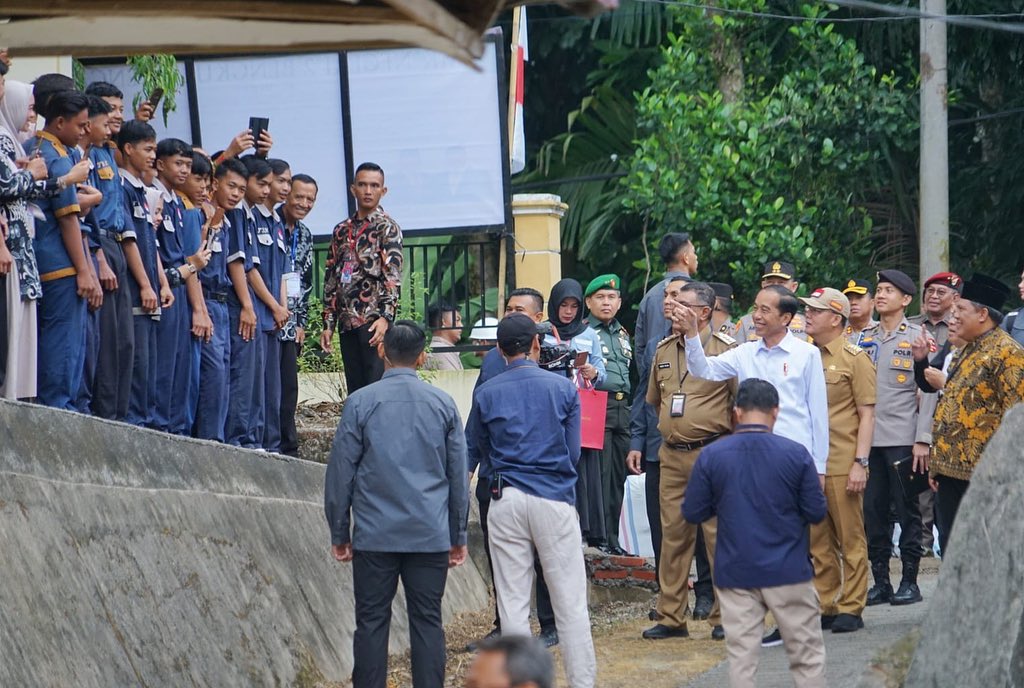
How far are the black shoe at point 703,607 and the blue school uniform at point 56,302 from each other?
12.9ft

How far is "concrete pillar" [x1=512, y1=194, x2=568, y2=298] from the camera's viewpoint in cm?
1399

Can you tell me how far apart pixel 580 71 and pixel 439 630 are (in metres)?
16.5

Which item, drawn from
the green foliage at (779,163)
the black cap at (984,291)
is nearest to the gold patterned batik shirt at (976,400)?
the black cap at (984,291)

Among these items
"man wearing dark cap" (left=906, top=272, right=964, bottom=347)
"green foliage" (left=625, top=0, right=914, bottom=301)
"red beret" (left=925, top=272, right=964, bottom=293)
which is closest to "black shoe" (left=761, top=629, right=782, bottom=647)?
"man wearing dark cap" (left=906, top=272, right=964, bottom=347)

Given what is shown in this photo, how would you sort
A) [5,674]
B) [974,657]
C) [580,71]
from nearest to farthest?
1. [5,674]
2. [974,657]
3. [580,71]

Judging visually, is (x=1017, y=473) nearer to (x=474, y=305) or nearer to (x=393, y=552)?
(x=393, y=552)

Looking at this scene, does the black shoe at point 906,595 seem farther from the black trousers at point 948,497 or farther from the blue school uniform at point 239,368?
the blue school uniform at point 239,368

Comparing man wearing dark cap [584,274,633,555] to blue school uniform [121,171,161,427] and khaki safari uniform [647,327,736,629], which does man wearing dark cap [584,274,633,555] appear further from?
blue school uniform [121,171,161,427]

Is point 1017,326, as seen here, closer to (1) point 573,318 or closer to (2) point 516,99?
(1) point 573,318

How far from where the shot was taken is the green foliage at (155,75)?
11.2m

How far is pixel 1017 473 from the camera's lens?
6.41m

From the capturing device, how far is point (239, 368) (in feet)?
30.8

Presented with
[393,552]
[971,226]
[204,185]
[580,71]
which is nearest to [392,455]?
[393,552]

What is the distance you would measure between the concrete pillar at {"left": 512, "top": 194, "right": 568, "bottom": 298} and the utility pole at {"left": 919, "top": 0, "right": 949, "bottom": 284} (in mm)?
3394
